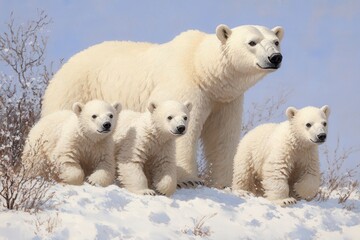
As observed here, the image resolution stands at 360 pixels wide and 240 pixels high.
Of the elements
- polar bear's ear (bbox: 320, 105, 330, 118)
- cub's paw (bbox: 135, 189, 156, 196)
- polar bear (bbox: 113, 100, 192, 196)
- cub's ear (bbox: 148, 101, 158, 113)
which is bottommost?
cub's paw (bbox: 135, 189, 156, 196)

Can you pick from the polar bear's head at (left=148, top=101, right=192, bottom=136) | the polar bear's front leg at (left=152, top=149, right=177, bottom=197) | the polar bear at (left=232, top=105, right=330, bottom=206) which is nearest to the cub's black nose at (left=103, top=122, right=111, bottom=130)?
the polar bear's head at (left=148, top=101, right=192, bottom=136)

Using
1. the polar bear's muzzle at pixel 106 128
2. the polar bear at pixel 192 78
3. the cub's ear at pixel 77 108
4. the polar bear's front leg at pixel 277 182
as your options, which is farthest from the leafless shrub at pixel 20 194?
the polar bear's front leg at pixel 277 182

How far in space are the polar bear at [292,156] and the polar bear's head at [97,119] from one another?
1.85 m

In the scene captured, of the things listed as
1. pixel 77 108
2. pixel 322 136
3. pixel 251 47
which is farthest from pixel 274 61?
pixel 77 108

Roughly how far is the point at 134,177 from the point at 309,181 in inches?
80.5

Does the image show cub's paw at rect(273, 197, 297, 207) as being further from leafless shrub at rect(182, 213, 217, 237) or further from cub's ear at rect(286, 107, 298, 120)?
leafless shrub at rect(182, 213, 217, 237)

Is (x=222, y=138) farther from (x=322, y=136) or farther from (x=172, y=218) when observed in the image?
(x=172, y=218)

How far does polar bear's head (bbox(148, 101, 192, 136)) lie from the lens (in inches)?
260

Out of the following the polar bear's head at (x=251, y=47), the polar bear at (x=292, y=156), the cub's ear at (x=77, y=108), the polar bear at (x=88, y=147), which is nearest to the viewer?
the polar bear at (x=88, y=147)

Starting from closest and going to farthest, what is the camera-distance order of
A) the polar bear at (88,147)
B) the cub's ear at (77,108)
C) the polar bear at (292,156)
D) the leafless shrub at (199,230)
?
the leafless shrub at (199,230)
the polar bear at (88,147)
the cub's ear at (77,108)
the polar bear at (292,156)

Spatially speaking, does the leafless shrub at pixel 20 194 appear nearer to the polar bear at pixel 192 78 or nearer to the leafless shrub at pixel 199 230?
the leafless shrub at pixel 199 230

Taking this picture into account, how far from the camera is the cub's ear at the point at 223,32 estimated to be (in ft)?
25.8

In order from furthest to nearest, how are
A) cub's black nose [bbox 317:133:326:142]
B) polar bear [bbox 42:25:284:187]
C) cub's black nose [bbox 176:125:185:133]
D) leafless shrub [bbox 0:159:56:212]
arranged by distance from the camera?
polar bear [bbox 42:25:284:187] < cub's black nose [bbox 317:133:326:142] < cub's black nose [bbox 176:125:185:133] < leafless shrub [bbox 0:159:56:212]

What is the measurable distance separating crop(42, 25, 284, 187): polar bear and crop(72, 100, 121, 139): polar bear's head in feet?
3.83
